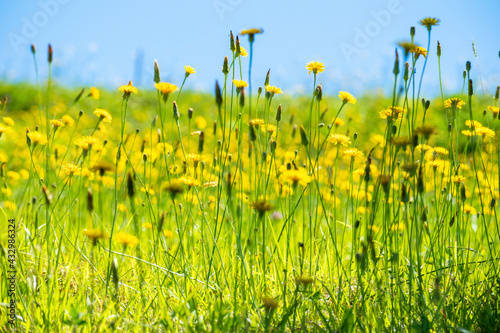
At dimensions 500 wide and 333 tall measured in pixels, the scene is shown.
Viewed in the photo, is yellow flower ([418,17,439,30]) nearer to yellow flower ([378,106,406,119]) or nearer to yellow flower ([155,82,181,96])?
yellow flower ([378,106,406,119])

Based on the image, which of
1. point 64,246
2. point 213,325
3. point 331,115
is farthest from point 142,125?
point 213,325

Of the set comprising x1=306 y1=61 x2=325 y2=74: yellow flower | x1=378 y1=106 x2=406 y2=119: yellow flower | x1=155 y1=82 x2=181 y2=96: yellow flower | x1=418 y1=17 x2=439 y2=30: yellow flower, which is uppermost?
x1=418 y1=17 x2=439 y2=30: yellow flower

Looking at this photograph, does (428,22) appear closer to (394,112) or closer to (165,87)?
(394,112)

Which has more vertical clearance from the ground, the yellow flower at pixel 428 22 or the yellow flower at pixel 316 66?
the yellow flower at pixel 428 22

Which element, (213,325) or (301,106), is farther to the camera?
(301,106)

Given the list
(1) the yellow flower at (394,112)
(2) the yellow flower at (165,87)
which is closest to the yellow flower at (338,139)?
(1) the yellow flower at (394,112)

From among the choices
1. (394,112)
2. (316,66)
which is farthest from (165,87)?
(394,112)

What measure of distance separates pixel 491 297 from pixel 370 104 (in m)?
6.33

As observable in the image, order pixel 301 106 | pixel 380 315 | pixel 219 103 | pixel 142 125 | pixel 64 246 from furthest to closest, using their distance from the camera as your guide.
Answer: pixel 301 106 < pixel 142 125 < pixel 64 246 < pixel 219 103 < pixel 380 315

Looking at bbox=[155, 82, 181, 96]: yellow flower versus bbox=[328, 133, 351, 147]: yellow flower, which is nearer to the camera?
bbox=[155, 82, 181, 96]: yellow flower

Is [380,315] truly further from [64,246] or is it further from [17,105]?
[17,105]

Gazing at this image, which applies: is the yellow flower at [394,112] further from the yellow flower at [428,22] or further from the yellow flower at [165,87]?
the yellow flower at [165,87]

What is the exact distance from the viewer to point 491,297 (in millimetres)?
1473

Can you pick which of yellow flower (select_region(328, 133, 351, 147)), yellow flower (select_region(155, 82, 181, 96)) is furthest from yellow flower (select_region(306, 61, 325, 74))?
yellow flower (select_region(155, 82, 181, 96))
